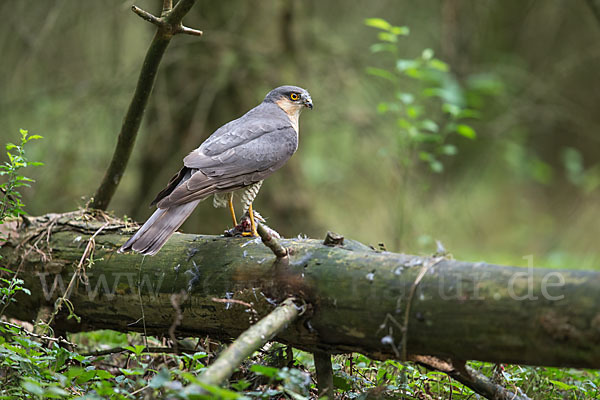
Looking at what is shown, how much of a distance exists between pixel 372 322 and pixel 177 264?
112cm

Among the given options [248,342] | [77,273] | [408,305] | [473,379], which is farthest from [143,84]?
[473,379]

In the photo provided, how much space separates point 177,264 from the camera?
9.89 feet

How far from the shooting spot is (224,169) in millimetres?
3359

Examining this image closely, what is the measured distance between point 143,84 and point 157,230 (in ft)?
3.52

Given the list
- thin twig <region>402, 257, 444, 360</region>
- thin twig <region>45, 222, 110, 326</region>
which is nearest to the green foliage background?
thin twig <region>45, 222, 110, 326</region>

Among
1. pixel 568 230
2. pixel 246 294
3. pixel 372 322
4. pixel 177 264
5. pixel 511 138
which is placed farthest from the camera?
pixel 568 230

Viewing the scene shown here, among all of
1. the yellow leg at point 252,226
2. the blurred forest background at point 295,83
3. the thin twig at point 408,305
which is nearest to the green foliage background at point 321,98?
the blurred forest background at point 295,83

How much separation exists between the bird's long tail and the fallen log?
195mm

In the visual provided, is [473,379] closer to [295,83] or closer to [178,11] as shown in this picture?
[178,11]

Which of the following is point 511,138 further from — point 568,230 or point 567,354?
point 567,354

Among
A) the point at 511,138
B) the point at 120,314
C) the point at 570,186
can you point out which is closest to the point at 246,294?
the point at 120,314

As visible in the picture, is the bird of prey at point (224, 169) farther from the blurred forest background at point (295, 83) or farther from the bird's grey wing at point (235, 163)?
the blurred forest background at point (295, 83)

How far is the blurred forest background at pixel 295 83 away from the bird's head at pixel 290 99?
0.93m

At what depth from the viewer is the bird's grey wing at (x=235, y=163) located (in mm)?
3158
